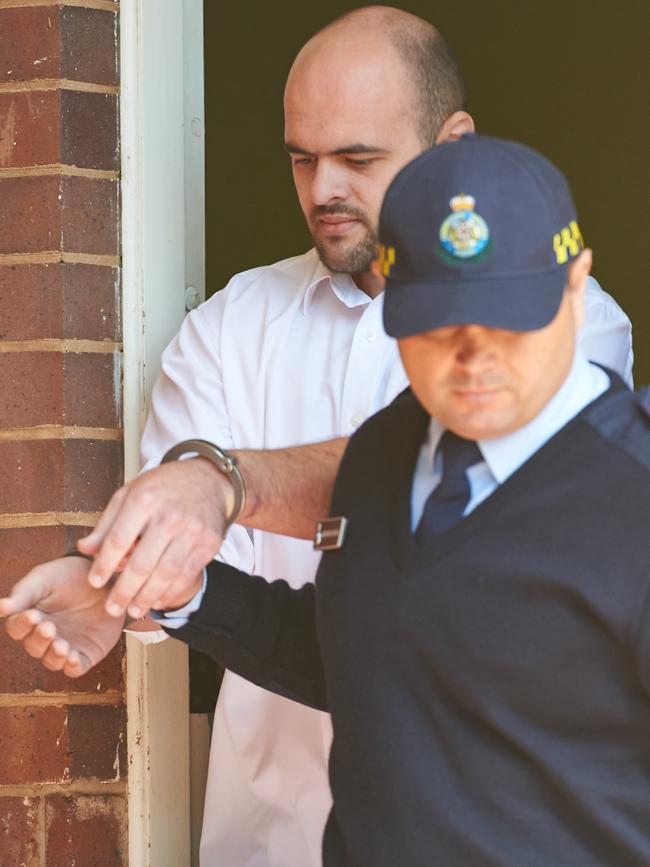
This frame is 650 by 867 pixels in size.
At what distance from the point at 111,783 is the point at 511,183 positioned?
152 cm

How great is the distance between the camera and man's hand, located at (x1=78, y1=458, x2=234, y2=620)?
1263mm

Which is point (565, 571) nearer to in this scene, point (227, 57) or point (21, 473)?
point (21, 473)

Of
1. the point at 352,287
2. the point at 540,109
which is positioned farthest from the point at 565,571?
the point at 540,109

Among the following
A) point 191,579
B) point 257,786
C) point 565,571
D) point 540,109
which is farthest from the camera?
point 540,109

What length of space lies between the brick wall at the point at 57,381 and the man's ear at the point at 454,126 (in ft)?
1.86

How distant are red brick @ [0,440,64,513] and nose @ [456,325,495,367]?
125 centimetres

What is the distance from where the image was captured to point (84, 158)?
2270 millimetres

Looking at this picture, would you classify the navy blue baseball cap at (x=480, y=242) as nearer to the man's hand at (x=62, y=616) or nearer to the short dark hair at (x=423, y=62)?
the man's hand at (x=62, y=616)

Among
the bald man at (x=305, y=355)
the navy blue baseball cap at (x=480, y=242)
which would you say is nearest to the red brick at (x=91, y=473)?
the bald man at (x=305, y=355)

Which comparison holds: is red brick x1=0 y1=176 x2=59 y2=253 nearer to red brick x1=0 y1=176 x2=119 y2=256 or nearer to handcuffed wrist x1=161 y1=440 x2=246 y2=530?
red brick x1=0 y1=176 x2=119 y2=256

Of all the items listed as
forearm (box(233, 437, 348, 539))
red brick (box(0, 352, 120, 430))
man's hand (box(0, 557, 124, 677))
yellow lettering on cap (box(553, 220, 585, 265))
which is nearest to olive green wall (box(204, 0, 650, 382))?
red brick (box(0, 352, 120, 430))

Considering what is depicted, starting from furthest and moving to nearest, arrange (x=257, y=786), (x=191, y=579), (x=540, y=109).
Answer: (x=540, y=109) < (x=257, y=786) < (x=191, y=579)

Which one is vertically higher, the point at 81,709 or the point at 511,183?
the point at 511,183

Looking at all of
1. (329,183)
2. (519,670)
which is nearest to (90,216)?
(329,183)
